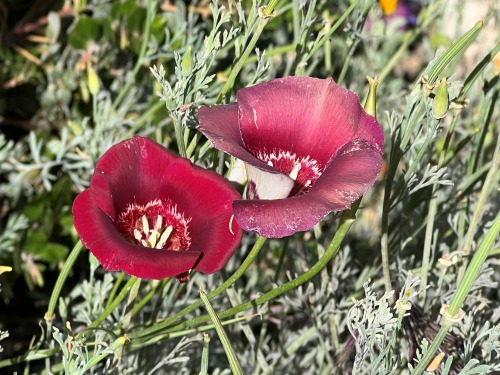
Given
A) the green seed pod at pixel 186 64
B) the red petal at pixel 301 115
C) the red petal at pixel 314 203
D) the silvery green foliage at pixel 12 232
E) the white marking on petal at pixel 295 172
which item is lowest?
the silvery green foliage at pixel 12 232

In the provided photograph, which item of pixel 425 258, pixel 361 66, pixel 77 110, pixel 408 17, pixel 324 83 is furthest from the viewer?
pixel 408 17

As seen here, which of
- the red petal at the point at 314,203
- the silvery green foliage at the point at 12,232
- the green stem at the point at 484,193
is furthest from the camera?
the silvery green foliage at the point at 12,232

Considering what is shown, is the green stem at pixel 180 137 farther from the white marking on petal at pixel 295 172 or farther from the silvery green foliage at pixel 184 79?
the white marking on petal at pixel 295 172

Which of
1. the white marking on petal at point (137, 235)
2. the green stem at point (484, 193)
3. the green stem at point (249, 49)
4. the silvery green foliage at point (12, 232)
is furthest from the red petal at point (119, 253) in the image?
the silvery green foliage at point (12, 232)

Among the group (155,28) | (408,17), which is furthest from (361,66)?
(155,28)

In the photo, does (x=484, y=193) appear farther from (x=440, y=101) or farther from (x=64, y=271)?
(x=64, y=271)

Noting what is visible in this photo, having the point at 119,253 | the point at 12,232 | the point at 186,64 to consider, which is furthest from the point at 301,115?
the point at 12,232

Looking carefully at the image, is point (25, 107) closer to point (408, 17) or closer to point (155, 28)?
point (155, 28)

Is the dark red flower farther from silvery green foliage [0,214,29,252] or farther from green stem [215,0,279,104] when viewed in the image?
silvery green foliage [0,214,29,252]
